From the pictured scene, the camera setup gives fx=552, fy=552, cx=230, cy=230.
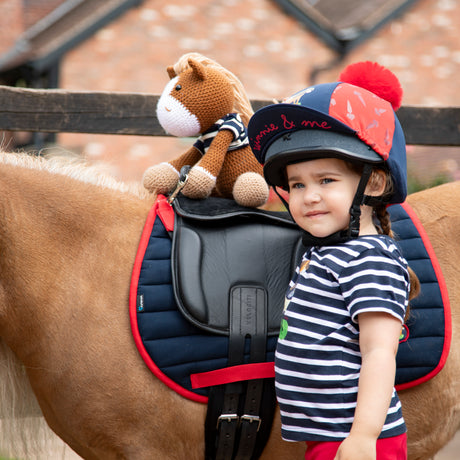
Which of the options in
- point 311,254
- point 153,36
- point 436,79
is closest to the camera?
point 311,254

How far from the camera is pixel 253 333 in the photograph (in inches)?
59.9

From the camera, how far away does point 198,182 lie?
5.47 ft

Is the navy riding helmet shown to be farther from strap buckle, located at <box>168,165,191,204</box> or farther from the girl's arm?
strap buckle, located at <box>168,165,191,204</box>

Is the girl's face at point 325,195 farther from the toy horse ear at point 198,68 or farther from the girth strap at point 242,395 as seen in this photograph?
the toy horse ear at point 198,68

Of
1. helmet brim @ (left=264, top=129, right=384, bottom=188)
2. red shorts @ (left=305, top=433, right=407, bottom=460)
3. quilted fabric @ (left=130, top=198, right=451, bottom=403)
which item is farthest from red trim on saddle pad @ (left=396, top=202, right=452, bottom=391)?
helmet brim @ (left=264, top=129, right=384, bottom=188)

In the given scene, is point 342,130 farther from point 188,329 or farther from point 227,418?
point 227,418

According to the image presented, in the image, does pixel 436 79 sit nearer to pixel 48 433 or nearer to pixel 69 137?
pixel 69 137

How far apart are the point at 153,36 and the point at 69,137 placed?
246 centimetres

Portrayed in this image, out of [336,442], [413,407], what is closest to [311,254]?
[336,442]

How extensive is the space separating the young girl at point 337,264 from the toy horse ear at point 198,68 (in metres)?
0.36

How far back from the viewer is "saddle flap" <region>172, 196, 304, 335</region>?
1.52 metres

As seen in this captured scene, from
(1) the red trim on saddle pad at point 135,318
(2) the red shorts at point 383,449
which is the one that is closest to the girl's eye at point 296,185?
(1) the red trim on saddle pad at point 135,318

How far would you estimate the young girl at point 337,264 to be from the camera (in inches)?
49.8

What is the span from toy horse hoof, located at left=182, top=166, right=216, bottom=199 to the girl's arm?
650 mm
